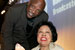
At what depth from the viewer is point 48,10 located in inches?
112

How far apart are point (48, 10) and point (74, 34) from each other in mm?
540

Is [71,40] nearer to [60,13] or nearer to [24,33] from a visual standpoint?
[60,13]

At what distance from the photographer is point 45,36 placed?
1702 mm

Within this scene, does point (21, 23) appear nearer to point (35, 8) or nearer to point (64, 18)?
point (35, 8)

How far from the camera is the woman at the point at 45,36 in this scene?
67.1 inches

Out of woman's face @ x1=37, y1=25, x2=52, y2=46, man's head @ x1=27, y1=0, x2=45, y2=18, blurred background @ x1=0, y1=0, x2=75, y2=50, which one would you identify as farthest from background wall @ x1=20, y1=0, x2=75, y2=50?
woman's face @ x1=37, y1=25, x2=52, y2=46

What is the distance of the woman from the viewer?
1.70 m

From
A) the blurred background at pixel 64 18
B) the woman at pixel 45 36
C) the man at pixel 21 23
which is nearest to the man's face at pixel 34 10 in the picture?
the man at pixel 21 23

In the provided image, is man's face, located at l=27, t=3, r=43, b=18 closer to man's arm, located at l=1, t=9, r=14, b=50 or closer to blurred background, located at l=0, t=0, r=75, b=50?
man's arm, located at l=1, t=9, r=14, b=50

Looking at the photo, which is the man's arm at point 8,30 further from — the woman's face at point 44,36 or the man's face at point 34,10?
the woman's face at point 44,36

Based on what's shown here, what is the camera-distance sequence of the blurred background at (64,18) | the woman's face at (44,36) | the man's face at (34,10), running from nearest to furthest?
the woman's face at (44,36), the man's face at (34,10), the blurred background at (64,18)

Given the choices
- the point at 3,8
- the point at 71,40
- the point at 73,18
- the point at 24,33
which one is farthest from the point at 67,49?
the point at 3,8

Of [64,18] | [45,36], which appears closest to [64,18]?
[64,18]

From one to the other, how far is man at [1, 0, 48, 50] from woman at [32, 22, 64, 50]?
13 cm
